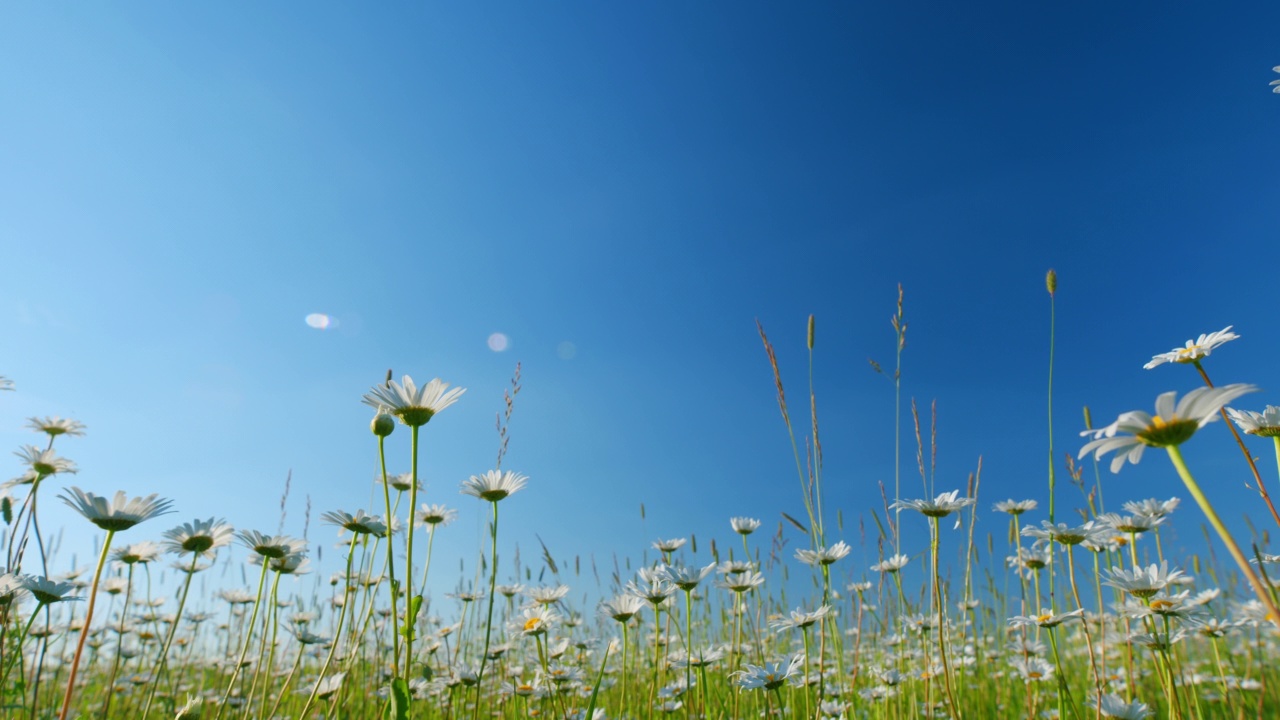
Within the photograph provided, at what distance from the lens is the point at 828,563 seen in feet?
9.18

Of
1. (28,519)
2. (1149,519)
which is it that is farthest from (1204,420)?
(28,519)

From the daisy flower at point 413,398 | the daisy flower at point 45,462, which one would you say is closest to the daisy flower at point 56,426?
the daisy flower at point 45,462

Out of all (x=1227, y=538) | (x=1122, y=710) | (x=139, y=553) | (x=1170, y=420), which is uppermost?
(x=139, y=553)

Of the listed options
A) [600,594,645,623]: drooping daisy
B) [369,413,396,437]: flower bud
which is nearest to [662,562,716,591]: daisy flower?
[600,594,645,623]: drooping daisy

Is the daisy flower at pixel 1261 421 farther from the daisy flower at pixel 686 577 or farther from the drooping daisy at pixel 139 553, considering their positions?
the drooping daisy at pixel 139 553

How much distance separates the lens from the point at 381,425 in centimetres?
168

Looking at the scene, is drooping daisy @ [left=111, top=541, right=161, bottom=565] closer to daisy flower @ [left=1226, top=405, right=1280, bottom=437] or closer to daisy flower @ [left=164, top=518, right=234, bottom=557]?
daisy flower @ [left=164, top=518, right=234, bottom=557]

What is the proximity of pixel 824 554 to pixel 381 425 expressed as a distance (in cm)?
186

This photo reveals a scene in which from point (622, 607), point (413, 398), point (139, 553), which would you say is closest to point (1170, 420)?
point (413, 398)

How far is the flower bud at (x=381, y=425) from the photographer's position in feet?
5.49

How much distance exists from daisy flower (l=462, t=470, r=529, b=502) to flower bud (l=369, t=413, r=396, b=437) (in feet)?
2.93

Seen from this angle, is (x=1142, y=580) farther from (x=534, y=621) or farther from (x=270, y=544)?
(x=270, y=544)

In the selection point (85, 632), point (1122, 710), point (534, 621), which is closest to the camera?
point (85, 632)

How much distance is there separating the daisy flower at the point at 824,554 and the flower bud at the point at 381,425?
178 centimetres
